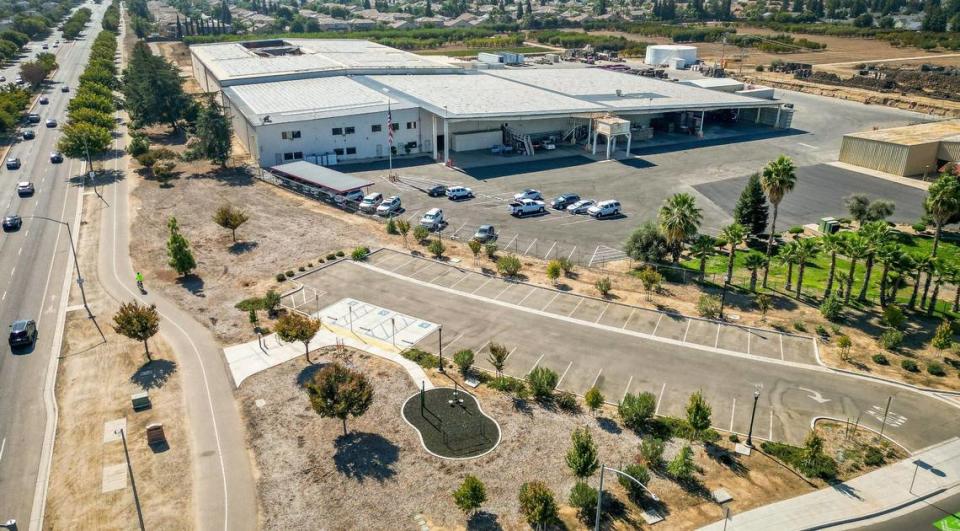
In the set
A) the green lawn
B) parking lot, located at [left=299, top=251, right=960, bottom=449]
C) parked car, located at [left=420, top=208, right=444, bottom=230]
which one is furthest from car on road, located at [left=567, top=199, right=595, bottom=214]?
parking lot, located at [left=299, top=251, right=960, bottom=449]

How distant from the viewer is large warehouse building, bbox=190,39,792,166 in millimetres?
86875

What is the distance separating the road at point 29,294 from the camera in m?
34.6

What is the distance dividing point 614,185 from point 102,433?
6123cm

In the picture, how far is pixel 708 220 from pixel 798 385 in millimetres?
31113

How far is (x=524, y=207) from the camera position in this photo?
69.8 m

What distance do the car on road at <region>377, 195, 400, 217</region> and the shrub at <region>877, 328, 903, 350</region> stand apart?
153 feet

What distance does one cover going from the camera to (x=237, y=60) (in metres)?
129

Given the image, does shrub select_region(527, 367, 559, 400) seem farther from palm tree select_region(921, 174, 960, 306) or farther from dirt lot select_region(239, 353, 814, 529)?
palm tree select_region(921, 174, 960, 306)

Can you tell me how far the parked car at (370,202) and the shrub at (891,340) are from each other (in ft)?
160

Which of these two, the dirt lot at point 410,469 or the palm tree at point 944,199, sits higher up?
the palm tree at point 944,199

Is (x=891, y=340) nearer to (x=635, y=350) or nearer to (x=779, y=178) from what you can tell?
(x=779, y=178)

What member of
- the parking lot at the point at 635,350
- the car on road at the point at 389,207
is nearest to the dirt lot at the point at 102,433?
the parking lot at the point at 635,350

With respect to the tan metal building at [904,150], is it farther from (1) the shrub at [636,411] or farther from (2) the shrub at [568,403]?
(2) the shrub at [568,403]

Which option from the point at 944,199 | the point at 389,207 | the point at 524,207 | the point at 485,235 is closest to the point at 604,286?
the point at 485,235
